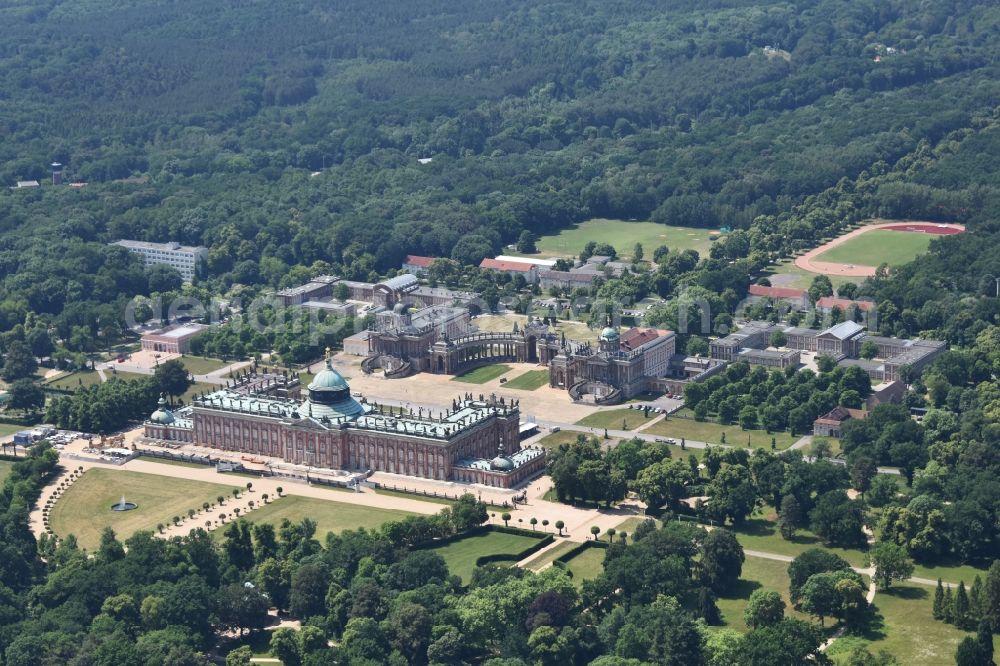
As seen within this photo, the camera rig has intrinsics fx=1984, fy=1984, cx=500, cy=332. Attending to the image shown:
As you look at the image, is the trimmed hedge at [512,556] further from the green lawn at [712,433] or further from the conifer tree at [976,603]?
the conifer tree at [976,603]

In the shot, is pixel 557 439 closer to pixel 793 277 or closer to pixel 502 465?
pixel 502 465

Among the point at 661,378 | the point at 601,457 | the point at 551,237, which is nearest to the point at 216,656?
the point at 601,457

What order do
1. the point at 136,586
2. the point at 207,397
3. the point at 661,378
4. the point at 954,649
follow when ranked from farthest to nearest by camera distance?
the point at 661,378 → the point at 207,397 → the point at 136,586 → the point at 954,649

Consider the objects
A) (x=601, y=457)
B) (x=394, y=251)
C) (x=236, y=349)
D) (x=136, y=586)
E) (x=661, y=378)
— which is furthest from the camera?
(x=394, y=251)

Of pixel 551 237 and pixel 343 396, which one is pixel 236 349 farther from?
pixel 551 237

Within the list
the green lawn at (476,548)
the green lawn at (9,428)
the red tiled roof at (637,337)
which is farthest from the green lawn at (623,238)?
the green lawn at (476,548)

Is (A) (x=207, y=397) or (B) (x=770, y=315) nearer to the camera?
(A) (x=207, y=397)

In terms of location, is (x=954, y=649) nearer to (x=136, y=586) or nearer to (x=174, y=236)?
(x=136, y=586)

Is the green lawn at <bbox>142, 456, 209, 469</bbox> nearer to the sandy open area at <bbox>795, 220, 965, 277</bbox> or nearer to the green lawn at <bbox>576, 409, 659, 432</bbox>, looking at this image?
the green lawn at <bbox>576, 409, 659, 432</bbox>
